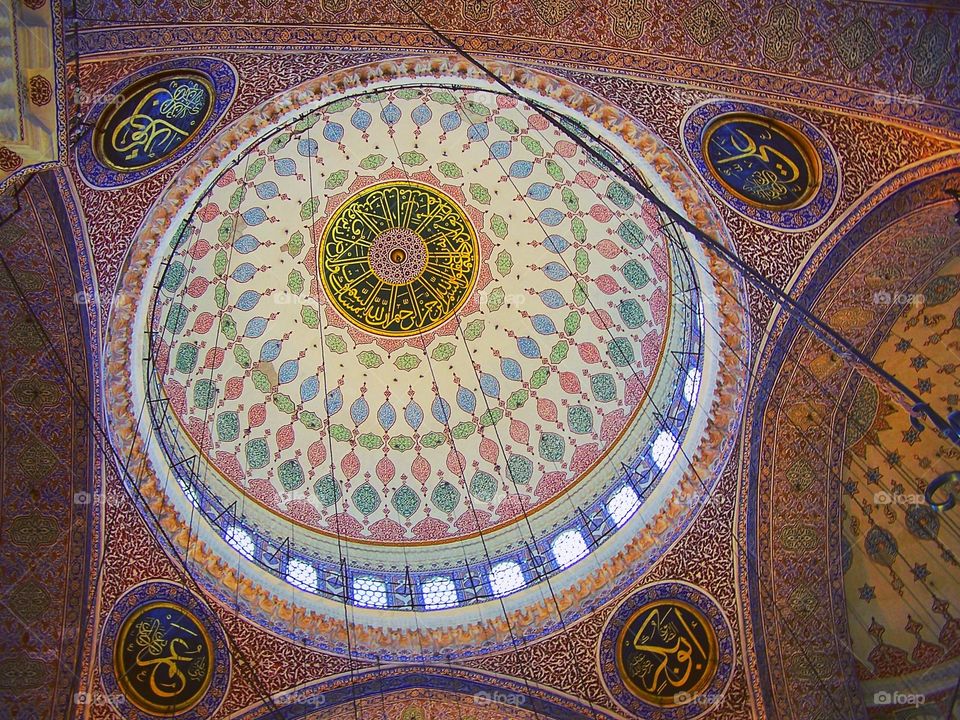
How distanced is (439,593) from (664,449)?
3011mm

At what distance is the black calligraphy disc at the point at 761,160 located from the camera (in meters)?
6.77

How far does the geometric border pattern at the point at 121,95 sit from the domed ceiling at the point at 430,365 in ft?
5.77

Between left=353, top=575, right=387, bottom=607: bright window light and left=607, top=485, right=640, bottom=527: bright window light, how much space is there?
2.72m

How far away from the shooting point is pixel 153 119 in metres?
6.79

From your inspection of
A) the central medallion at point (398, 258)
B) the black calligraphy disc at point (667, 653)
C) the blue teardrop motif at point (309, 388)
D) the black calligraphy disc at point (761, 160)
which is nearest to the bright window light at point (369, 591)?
the blue teardrop motif at point (309, 388)

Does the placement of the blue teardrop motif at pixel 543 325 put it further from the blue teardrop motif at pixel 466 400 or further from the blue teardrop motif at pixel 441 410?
Answer: the blue teardrop motif at pixel 441 410

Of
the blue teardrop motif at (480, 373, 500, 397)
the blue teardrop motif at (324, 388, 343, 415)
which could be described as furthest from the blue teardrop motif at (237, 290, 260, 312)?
the blue teardrop motif at (480, 373, 500, 397)

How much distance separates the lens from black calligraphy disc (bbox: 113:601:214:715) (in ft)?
26.2

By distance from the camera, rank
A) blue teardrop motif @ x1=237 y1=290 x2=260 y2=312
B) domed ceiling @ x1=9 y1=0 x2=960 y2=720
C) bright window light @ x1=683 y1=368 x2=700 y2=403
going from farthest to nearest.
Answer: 1. blue teardrop motif @ x1=237 y1=290 x2=260 y2=312
2. bright window light @ x1=683 y1=368 x2=700 y2=403
3. domed ceiling @ x1=9 y1=0 x2=960 y2=720

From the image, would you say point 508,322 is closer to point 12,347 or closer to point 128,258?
point 128,258

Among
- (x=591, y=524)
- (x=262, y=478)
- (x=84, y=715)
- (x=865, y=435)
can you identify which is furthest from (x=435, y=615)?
(x=865, y=435)

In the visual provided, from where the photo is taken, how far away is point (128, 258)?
7441 millimetres

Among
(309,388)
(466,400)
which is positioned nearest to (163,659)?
(309,388)

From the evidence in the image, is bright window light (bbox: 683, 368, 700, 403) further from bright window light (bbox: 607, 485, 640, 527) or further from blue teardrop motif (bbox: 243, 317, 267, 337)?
blue teardrop motif (bbox: 243, 317, 267, 337)
